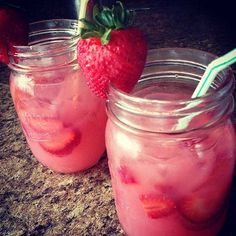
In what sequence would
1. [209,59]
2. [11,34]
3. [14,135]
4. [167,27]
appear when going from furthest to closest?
[167,27] → [14,135] → [11,34] → [209,59]

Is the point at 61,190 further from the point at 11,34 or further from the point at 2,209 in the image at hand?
the point at 11,34

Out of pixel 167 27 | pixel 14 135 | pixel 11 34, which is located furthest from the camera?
pixel 167 27

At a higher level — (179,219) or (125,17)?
(125,17)

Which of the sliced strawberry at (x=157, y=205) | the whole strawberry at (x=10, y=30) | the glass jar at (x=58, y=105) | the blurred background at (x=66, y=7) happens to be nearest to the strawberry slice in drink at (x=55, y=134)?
the glass jar at (x=58, y=105)

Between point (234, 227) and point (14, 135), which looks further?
point (14, 135)

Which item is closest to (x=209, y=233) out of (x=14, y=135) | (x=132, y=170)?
(x=132, y=170)

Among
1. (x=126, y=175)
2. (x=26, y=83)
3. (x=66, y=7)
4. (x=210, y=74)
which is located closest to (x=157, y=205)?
(x=126, y=175)
